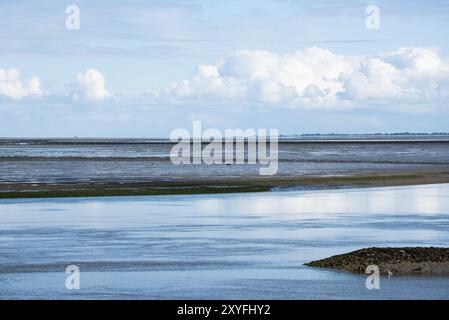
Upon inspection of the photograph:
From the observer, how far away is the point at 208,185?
47.1 meters

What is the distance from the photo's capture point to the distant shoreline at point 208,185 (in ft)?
137

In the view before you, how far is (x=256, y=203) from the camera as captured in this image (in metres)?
36.2

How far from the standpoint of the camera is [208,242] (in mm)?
23656

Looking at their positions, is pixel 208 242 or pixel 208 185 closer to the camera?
pixel 208 242

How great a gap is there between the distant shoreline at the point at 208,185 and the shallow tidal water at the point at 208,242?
10.5 feet

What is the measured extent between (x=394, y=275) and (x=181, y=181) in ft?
106

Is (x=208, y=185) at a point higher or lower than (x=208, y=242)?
higher

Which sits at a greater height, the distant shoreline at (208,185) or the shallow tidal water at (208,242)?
the distant shoreline at (208,185)

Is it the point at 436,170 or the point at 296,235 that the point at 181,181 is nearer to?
the point at 436,170

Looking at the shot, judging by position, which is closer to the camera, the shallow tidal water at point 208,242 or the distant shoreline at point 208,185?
the shallow tidal water at point 208,242

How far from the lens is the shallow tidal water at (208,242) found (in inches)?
672

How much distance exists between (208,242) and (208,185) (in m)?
23.5

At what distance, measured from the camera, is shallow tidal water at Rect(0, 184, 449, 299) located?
1708cm
